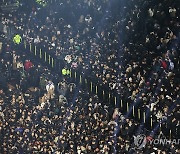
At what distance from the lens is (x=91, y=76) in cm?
1917

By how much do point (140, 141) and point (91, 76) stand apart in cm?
459

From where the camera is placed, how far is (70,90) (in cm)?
1930

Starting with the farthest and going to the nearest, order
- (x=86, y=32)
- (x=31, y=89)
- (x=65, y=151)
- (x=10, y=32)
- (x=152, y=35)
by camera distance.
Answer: (x=10, y=32), (x=86, y=32), (x=31, y=89), (x=152, y=35), (x=65, y=151)

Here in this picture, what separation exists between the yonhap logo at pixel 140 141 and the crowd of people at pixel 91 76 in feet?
0.54

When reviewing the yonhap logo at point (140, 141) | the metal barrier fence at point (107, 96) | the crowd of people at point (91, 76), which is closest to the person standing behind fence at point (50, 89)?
the crowd of people at point (91, 76)

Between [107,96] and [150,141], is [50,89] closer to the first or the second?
[107,96]

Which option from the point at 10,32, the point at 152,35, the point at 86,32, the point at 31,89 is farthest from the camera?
the point at 10,32

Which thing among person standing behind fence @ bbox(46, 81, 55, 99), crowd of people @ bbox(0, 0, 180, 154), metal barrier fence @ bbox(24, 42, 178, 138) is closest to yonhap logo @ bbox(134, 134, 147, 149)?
crowd of people @ bbox(0, 0, 180, 154)

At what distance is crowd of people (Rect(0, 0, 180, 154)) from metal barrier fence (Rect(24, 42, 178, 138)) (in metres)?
0.14

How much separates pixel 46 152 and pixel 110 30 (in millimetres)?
7175

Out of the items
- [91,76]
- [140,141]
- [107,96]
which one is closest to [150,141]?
[140,141]

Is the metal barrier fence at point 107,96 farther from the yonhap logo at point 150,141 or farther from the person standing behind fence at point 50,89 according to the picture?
the person standing behind fence at point 50,89

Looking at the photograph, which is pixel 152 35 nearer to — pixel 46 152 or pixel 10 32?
pixel 46 152

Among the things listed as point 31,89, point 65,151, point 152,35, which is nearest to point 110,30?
point 152,35
